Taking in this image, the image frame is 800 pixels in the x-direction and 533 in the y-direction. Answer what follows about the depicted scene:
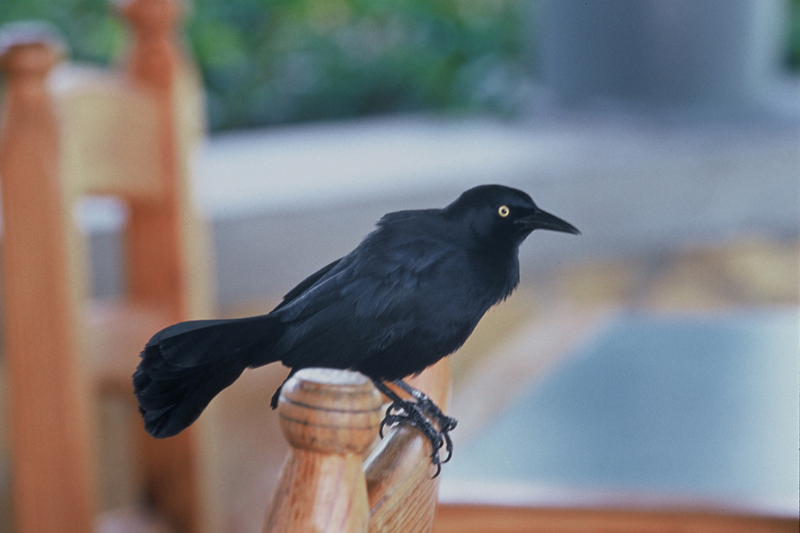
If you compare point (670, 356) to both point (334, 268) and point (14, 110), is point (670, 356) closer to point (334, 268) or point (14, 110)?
point (14, 110)

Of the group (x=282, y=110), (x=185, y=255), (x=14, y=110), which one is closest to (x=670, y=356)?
(x=185, y=255)

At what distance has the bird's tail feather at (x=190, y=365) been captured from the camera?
0.15 m

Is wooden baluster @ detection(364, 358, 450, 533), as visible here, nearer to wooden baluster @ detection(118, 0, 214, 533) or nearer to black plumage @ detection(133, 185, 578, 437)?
black plumage @ detection(133, 185, 578, 437)

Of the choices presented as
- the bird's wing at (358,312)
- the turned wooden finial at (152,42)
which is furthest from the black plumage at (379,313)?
the turned wooden finial at (152,42)

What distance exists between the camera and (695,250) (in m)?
1.27

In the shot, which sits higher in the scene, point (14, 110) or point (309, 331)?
point (14, 110)

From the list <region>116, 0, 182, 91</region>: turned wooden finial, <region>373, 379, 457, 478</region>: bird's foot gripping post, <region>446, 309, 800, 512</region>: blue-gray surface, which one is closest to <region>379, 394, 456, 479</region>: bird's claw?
<region>373, 379, 457, 478</region>: bird's foot gripping post

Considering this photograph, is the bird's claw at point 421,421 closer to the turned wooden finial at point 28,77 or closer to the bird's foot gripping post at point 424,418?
the bird's foot gripping post at point 424,418

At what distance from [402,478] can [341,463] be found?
0.04 meters

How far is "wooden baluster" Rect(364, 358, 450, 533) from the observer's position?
21cm

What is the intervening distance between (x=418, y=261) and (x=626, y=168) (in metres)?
0.91

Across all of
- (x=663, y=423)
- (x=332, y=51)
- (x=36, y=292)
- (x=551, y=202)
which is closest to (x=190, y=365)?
Result: (x=36, y=292)

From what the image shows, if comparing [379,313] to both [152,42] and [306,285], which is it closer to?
[306,285]

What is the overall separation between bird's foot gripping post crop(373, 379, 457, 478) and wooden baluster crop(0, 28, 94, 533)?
1.11 ft
